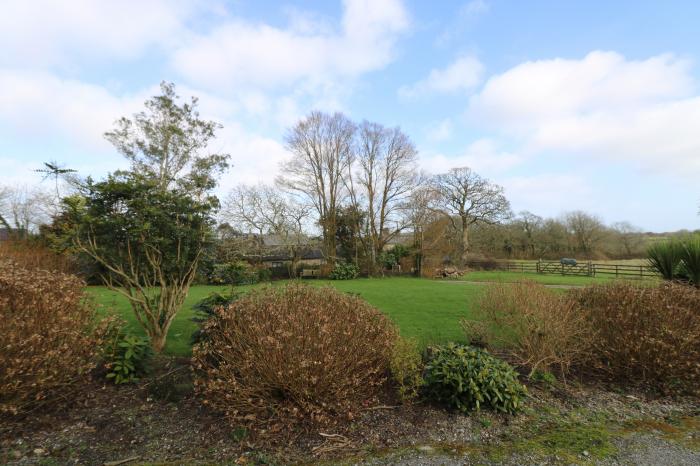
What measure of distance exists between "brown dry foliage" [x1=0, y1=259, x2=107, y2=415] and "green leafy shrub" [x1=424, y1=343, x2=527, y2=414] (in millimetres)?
3888

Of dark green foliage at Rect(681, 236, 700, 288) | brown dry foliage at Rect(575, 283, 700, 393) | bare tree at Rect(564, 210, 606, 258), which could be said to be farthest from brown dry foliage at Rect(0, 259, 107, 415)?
bare tree at Rect(564, 210, 606, 258)

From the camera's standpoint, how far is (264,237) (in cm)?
2556

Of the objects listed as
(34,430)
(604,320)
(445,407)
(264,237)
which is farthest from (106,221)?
(264,237)

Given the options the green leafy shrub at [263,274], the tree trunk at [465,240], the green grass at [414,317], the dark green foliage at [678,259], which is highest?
the tree trunk at [465,240]

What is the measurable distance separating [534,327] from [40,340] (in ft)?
18.7

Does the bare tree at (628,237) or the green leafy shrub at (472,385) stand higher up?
the bare tree at (628,237)

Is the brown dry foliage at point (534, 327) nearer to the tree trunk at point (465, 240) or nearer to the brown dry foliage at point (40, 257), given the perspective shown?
the brown dry foliage at point (40, 257)

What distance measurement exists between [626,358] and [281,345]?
4.51m

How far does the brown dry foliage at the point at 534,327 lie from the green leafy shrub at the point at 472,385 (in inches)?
34.3

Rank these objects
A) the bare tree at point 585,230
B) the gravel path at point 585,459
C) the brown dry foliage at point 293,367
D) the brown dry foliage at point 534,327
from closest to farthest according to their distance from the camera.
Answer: the gravel path at point 585,459, the brown dry foliage at point 293,367, the brown dry foliage at point 534,327, the bare tree at point 585,230

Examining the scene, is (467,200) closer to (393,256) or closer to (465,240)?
(465,240)

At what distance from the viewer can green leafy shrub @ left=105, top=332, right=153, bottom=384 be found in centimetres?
432

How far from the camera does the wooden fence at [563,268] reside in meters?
22.9

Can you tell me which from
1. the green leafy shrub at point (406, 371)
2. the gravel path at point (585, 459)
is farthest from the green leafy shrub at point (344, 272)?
the gravel path at point (585, 459)
